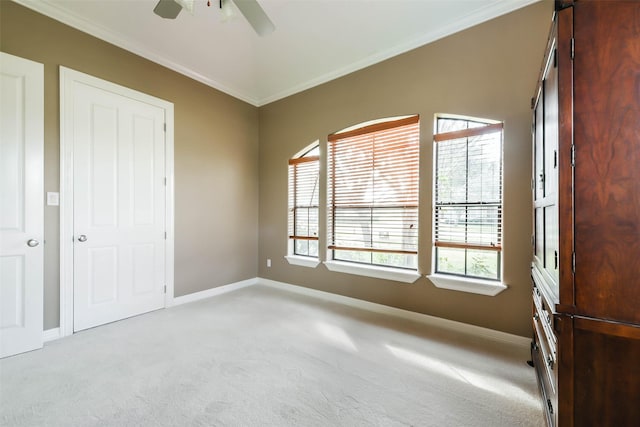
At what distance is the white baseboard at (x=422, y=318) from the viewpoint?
8.05 feet

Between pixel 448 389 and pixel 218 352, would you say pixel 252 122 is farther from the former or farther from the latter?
pixel 448 389

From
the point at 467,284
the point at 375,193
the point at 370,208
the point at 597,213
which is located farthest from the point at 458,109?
the point at 597,213

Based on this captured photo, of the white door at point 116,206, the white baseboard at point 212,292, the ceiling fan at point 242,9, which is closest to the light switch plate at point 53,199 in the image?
the white door at point 116,206

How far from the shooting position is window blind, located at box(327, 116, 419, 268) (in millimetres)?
3109

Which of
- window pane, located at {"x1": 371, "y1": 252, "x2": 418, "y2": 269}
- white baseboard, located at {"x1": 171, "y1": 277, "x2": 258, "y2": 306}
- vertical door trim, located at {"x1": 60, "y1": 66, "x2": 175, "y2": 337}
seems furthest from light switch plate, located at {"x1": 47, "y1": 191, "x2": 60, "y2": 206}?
window pane, located at {"x1": 371, "y1": 252, "x2": 418, "y2": 269}

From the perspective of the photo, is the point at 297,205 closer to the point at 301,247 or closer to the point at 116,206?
the point at 301,247

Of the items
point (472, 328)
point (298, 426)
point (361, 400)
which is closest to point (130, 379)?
point (298, 426)

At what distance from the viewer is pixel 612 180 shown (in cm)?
105

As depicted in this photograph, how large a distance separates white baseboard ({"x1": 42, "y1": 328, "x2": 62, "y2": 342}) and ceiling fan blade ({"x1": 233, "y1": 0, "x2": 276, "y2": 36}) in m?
3.33

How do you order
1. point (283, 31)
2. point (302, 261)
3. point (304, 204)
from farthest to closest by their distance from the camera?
point (304, 204), point (302, 261), point (283, 31)

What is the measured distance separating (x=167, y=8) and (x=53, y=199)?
2.09 meters

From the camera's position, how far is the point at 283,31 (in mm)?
2834

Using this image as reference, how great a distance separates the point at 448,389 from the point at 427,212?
5.49 feet

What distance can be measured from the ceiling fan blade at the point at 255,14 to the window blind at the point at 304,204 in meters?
2.00
